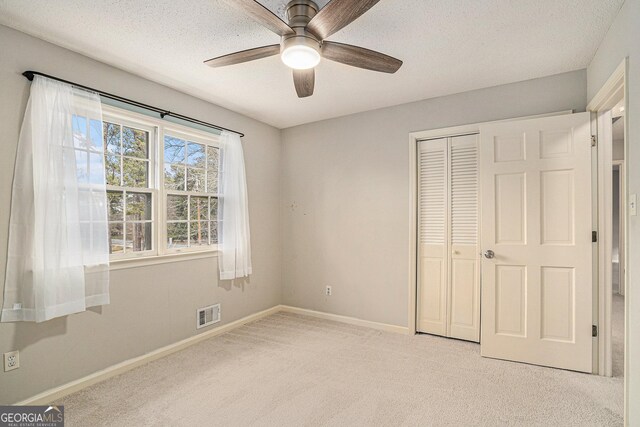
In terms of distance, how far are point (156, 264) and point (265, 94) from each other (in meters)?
1.95

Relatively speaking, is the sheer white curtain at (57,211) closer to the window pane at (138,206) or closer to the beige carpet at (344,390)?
the window pane at (138,206)

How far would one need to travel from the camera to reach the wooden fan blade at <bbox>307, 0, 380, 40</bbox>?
5.12 feet

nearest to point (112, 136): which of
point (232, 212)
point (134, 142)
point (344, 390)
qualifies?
point (134, 142)

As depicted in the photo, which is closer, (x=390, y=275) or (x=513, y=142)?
(x=513, y=142)

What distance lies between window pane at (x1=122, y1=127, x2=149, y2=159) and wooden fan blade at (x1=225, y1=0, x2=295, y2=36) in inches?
69.6

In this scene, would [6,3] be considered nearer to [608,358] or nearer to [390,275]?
[390,275]

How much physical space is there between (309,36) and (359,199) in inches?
89.5

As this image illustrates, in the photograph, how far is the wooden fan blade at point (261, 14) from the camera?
1558mm

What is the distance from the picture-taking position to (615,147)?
5453mm

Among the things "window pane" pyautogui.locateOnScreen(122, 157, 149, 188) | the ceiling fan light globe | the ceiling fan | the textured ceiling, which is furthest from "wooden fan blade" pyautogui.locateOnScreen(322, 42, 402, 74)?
"window pane" pyautogui.locateOnScreen(122, 157, 149, 188)

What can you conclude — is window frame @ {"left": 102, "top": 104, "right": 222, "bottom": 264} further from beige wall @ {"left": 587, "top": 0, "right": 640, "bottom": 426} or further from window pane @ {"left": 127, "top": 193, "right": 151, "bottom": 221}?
beige wall @ {"left": 587, "top": 0, "right": 640, "bottom": 426}

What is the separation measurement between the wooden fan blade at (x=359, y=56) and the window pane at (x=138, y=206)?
2022 millimetres

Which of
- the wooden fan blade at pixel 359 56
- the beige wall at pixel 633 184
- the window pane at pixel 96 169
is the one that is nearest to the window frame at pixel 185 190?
the window pane at pixel 96 169

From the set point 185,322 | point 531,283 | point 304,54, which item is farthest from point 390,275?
point 304,54
